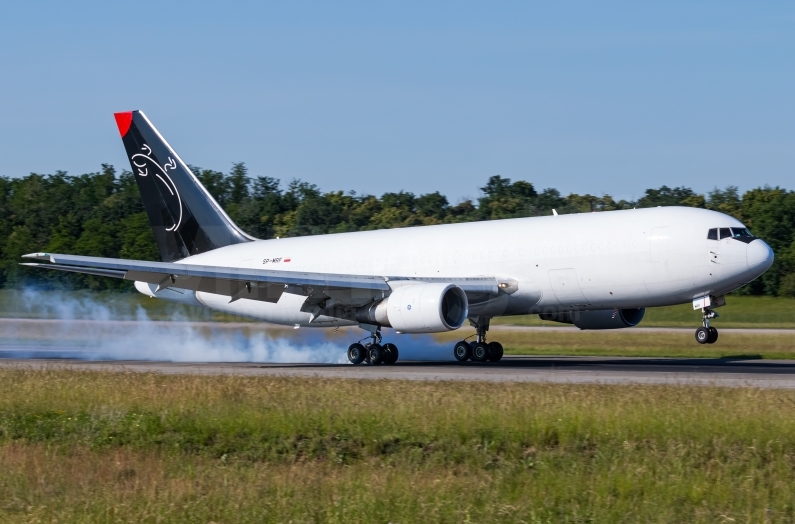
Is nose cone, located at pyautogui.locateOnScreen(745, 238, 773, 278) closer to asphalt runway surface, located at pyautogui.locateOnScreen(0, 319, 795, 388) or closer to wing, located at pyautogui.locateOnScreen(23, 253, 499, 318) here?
asphalt runway surface, located at pyautogui.locateOnScreen(0, 319, 795, 388)

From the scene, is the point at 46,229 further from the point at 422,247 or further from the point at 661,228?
the point at 661,228

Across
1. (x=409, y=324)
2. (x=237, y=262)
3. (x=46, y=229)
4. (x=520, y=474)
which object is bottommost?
(x=520, y=474)

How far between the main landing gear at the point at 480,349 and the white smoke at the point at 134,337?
13.3 ft

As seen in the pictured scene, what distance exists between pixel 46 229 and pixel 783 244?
5053 centimetres

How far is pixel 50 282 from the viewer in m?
49.6

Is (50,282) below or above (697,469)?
above

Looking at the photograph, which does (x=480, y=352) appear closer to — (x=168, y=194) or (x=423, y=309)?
(x=423, y=309)

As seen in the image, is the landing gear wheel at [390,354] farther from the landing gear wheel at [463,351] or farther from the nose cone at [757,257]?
the nose cone at [757,257]

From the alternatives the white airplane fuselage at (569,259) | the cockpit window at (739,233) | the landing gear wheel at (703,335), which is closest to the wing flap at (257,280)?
the white airplane fuselage at (569,259)

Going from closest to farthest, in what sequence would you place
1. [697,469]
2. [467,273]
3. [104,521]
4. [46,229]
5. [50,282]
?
[104,521], [697,469], [467,273], [50,282], [46,229]

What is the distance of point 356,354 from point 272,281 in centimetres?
366

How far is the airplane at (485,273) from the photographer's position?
24.3 m

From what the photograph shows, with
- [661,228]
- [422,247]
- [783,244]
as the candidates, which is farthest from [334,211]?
[661,228]

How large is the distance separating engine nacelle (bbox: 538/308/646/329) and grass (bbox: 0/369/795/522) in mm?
11686
